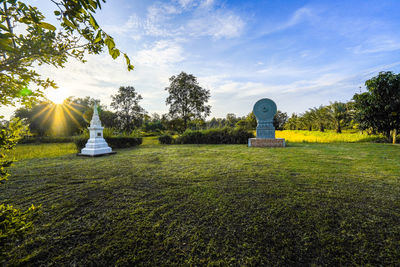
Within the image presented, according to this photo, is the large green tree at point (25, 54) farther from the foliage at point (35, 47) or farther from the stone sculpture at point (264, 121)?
the stone sculpture at point (264, 121)

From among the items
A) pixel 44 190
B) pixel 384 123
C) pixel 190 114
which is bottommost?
pixel 44 190

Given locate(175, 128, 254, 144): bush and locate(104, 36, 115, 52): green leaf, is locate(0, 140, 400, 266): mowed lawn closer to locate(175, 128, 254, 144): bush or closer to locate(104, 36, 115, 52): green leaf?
locate(104, 36, 115, 52): green leaf

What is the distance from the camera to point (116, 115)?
25.2m

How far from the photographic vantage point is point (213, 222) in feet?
5.49

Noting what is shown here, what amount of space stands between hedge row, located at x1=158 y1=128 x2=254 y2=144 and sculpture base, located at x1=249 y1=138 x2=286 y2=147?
223 centimetres

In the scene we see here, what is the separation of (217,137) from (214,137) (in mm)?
212

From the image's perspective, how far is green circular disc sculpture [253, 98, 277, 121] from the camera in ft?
31.1

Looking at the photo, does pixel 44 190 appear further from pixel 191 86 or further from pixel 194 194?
pixel 191 86

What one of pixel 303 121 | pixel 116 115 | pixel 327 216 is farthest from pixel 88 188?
pixel 303 121

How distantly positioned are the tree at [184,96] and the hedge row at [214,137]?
727cm

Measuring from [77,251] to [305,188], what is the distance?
290cm

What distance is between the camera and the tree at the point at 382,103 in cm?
775

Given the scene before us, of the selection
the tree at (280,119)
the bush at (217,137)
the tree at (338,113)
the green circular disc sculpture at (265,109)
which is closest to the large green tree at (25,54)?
the green circular disc sculpture at (265,109)

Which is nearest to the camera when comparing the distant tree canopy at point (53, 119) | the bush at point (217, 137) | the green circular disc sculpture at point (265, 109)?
the green circular disc sculpture at point (265, 109)
